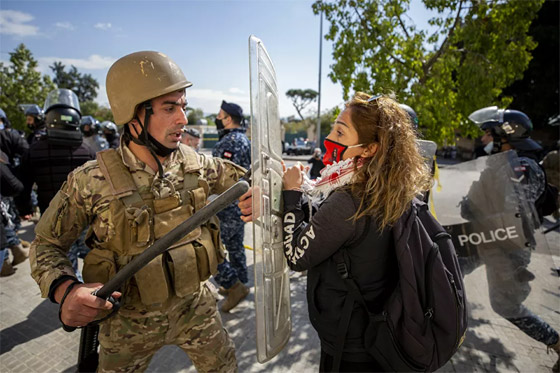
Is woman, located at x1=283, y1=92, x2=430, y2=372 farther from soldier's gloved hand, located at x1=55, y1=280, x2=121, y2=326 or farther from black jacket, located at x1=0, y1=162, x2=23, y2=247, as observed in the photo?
black jacket, located at x1=0, y1=162, x2=23, y2=247

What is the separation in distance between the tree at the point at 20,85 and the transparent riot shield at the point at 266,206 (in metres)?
19.8

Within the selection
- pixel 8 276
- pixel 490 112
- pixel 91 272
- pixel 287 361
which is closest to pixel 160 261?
pixel 91 272

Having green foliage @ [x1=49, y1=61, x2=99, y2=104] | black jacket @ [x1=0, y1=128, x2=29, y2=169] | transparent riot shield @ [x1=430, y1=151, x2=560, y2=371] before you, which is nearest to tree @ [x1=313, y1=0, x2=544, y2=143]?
transparent riot shield @ [x1=430, y1=151, x2=560, y2=371]

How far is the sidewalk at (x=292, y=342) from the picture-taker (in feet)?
8.58

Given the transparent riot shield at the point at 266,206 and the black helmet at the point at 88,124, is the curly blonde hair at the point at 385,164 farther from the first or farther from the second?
the black helmet at the point at 88,124

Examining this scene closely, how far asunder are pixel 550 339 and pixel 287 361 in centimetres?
216

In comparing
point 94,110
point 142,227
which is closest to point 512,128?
point 142,227

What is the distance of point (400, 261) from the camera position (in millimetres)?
1273

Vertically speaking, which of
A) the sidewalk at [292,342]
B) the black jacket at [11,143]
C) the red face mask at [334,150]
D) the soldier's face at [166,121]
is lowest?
the sidewalk at [292,342]

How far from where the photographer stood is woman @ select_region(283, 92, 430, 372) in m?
1.30

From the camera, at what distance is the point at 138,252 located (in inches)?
61.7

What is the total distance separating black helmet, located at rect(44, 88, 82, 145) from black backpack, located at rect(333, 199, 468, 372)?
3312 millimetres

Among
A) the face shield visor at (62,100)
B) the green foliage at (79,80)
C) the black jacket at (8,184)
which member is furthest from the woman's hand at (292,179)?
the green foliage at (79,80)

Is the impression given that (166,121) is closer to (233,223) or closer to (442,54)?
(233,223)
